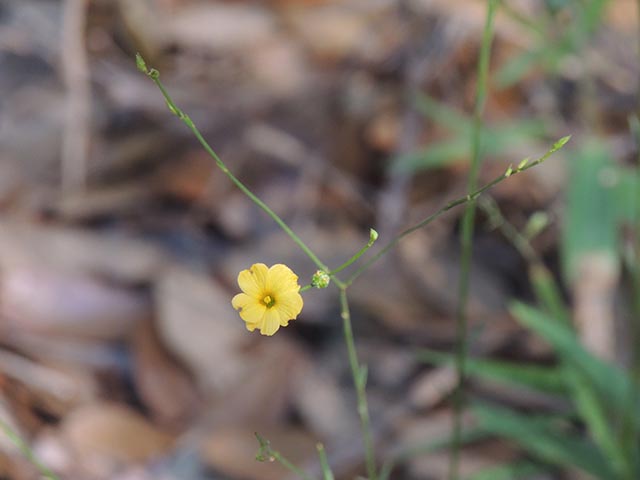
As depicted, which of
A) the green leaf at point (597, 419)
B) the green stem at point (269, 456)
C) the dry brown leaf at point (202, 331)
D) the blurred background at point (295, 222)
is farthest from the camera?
the dry brown leaf at point (202, 331)

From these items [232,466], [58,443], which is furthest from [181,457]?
[58,443]

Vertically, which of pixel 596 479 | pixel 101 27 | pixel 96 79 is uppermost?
pixel 101 27

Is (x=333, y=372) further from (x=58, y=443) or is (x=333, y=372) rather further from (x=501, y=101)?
(x=501, y=101)

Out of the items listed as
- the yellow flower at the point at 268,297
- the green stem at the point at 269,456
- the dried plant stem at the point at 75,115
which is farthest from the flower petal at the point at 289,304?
the dried plant stem at the point at 75,115

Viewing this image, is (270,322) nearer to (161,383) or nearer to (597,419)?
(597,419)

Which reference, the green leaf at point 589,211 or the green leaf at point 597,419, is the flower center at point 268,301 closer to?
the green leaf at point 597,419

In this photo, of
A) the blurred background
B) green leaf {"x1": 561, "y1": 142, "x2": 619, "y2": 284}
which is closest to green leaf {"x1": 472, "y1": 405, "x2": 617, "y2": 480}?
the blurred background

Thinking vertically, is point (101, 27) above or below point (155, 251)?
above

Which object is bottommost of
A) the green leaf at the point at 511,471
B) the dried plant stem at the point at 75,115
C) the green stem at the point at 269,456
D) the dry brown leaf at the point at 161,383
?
the green stem at the point at 269,456
